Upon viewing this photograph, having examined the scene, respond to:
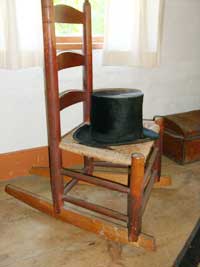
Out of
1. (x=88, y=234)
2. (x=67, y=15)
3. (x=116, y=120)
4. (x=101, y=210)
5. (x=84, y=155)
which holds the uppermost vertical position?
(x=67, y=15)

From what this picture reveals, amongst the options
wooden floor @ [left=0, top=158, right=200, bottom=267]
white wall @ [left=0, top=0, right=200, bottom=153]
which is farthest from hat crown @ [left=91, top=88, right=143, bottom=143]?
white wall @ [left=0, top=0, right=200, bottom=153]

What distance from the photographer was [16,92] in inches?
61.7

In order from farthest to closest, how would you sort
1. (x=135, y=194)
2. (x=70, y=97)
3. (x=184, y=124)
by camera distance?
Answer: (x=184, y=124) < (x=70, y=97) < (x=135, y=194)

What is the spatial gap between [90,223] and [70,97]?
1.83 feet

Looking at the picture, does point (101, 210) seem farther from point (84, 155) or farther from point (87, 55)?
point (87, 55)

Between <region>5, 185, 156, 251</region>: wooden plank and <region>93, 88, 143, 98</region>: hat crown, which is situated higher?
<region>93, 88, 143, 98</region>: hat crown

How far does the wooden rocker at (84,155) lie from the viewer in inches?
42.9

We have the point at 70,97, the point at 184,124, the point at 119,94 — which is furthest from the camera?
the point at 184,124

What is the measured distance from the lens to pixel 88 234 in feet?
4.08

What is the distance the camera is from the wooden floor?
110 centimetres

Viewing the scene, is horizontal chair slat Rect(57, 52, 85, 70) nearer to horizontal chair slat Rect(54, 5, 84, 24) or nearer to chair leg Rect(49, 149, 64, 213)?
horizontal chair slat Rect(54, 5, 84, 24)

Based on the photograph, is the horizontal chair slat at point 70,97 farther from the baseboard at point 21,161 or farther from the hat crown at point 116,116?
the baseboard at point 21,161

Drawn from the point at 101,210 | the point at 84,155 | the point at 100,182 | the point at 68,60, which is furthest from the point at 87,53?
the point at 101,210

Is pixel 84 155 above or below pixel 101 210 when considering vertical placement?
above
